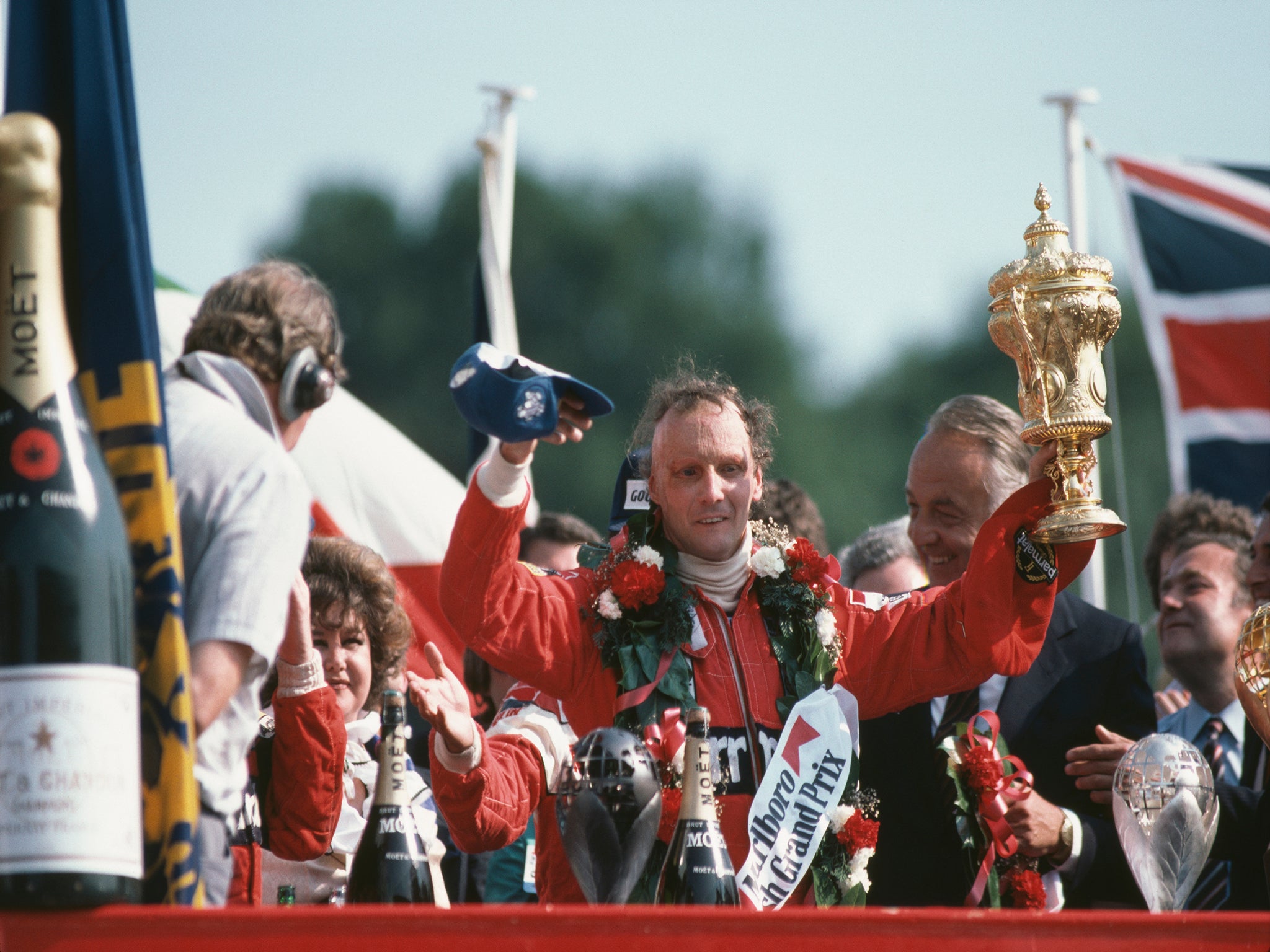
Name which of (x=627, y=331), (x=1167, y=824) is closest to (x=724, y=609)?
(x=1167, y=824)

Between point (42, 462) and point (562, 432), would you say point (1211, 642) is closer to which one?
point (562, 432)

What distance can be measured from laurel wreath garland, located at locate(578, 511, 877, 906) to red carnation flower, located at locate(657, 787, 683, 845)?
0.59 ft

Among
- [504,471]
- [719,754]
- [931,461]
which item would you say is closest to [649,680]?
[719,754]

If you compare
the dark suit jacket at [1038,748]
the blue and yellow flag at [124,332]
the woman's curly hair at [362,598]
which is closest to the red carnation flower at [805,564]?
the dark suit jacket at [1038,748]

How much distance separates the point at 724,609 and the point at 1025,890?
1040mm

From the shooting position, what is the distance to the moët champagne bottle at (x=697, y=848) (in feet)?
7.41

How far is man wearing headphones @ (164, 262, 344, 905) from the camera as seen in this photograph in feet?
6.74

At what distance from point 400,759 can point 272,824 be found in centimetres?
89

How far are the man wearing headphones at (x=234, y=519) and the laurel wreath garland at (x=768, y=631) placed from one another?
1.18 m

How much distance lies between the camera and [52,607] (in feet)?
5.87

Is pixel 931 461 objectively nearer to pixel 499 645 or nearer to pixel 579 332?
pixel 499 645

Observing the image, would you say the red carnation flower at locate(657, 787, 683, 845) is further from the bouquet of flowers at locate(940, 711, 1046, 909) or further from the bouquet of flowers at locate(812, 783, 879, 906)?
the bouquet of flowers at locate(940, 711, 1046, 909)

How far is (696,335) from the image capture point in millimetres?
43719

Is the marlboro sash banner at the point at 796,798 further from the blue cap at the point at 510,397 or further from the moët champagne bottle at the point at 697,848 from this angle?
the blue cap at the point at 510,397
